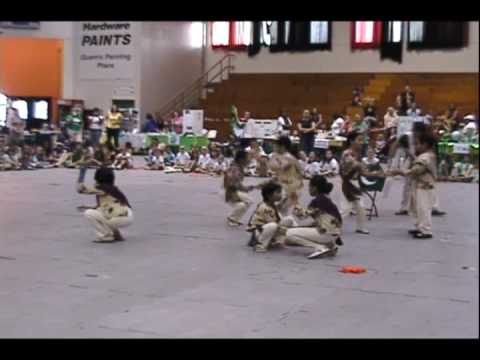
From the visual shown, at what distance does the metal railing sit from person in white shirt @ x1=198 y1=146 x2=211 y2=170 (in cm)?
31

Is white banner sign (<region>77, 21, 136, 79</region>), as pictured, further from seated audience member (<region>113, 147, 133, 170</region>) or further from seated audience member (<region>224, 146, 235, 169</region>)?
seated audience member (<region>224, 146, 235, 169</region>)

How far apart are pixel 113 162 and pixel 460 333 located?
14.2 feet

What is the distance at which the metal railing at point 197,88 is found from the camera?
4.27m

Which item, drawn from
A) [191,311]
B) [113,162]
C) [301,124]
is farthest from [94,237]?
[301,124]

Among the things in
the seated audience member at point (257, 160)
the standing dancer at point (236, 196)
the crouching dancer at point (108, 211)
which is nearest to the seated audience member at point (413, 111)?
the seated audience member at point (257, 160)

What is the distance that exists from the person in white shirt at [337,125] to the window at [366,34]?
1.57m

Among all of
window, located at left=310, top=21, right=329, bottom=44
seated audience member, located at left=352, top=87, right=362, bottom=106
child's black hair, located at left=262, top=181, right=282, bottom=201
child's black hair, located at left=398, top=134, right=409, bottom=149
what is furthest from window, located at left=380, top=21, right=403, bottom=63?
child's black hair, located at left=262, top=181, right=282, bottom=201

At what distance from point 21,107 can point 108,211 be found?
3.69 meters

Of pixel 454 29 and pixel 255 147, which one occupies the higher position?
pixel 454 29

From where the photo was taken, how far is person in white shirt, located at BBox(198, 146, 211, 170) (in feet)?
17.0

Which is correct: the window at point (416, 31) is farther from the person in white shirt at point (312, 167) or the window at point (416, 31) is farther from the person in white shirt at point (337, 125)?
the person in white shirt at point (312, 167)

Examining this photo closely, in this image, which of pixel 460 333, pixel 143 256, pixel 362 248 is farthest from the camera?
pixel 362 248
